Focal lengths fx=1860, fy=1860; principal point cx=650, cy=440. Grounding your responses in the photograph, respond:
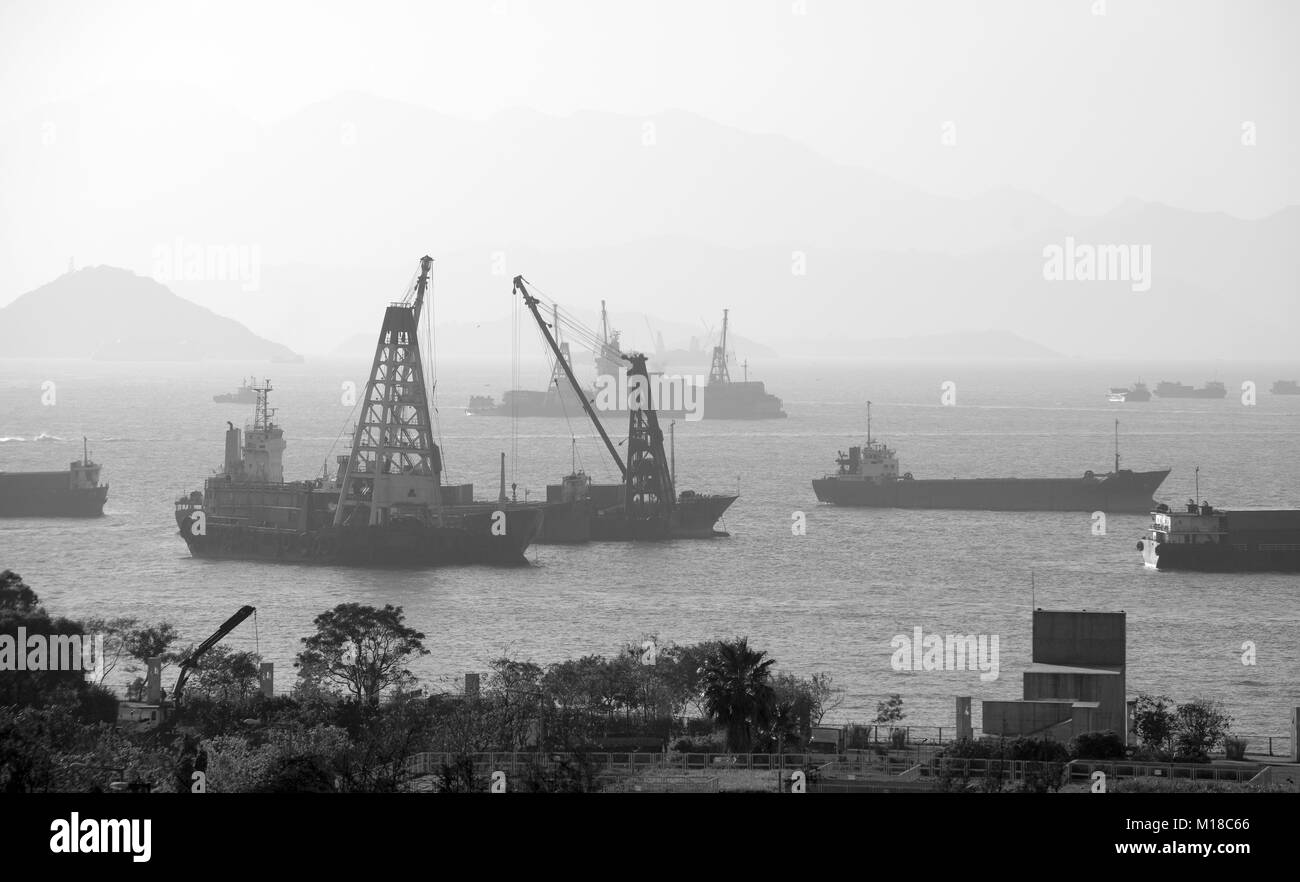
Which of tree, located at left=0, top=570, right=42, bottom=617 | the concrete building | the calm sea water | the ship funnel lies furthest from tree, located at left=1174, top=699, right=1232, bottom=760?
the ship funnel

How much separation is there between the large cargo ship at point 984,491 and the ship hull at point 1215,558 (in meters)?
25.7

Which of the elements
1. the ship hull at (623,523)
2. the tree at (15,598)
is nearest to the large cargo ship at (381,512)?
the ship hull at (623,523)

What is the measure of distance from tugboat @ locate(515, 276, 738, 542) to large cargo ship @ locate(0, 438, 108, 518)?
28781mm

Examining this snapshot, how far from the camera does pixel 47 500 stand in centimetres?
10875

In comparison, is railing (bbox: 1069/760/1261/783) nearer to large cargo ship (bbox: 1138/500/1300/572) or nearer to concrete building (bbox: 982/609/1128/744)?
concrete building (bbox: 982/609/1128/744)

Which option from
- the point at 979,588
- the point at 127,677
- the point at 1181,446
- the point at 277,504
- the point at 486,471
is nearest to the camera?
the point at 127,677

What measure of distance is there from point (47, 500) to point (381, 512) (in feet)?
103

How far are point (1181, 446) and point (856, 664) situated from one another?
121 metres

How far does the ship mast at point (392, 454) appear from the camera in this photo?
285 feet

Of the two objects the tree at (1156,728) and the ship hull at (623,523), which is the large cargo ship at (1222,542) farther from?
the tree at (1156,728)

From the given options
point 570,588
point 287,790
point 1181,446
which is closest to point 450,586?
point 570,588

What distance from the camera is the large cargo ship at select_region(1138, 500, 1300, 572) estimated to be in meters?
83.7

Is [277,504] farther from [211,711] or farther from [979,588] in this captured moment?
[211,711]
